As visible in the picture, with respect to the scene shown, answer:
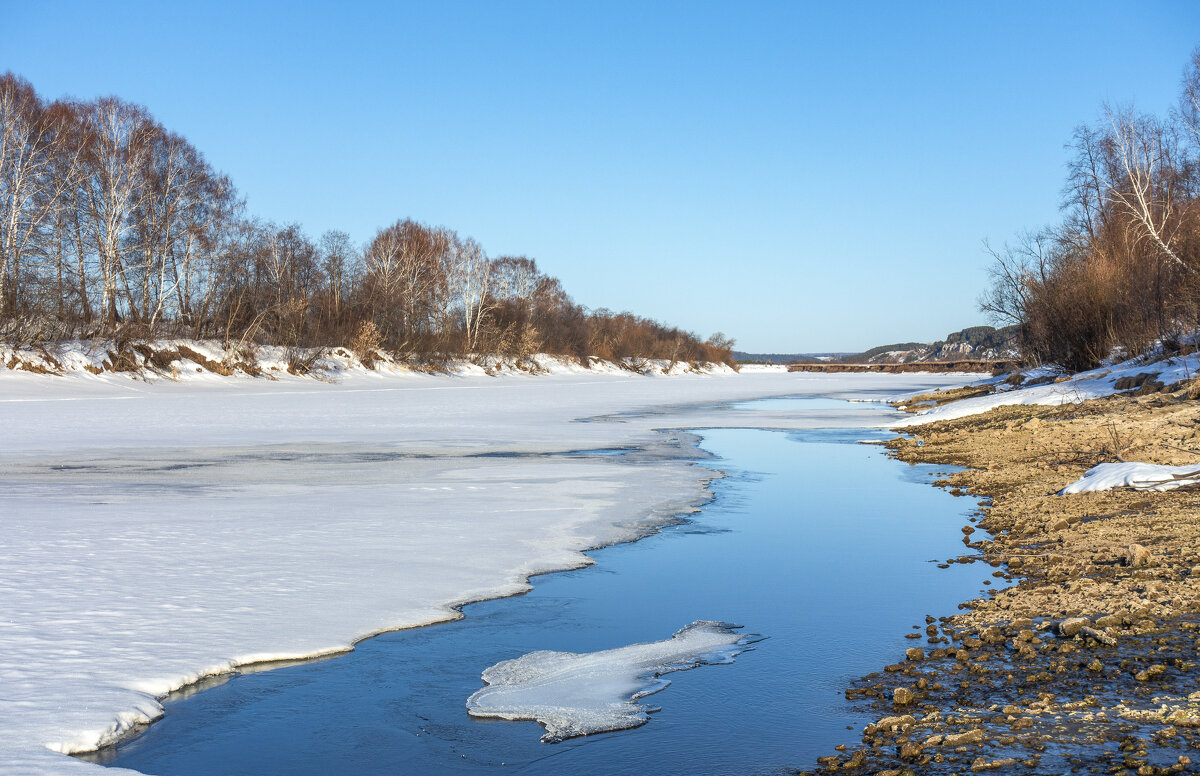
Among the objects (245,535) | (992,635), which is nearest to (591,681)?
(992,635)

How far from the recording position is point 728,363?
4518 inches

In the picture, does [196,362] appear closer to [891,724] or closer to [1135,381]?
[1135,381]

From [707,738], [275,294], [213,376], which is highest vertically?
[275,294]

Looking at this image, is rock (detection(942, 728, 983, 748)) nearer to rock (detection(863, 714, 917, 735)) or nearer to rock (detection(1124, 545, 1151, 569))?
rock (detection(863, 714, 917, 735))

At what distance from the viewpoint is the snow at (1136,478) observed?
850cm

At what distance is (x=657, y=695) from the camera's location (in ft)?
14.0

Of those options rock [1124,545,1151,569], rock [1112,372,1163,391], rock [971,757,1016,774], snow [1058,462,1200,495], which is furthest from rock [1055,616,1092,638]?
rock [1112,372,1163,391]

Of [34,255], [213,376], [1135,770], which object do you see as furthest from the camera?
[213,376]

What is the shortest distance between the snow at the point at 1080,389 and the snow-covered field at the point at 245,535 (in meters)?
7.53

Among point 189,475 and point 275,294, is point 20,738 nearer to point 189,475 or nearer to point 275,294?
point 189,475

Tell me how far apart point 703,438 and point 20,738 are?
1611 centimetres

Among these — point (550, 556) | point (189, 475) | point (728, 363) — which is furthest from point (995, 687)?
point (728, 363)

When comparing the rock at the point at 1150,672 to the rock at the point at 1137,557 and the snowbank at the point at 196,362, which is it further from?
the snowbank at the point at 196,362

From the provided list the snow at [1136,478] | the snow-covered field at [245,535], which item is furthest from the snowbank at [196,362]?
the snow at [1136,478]
